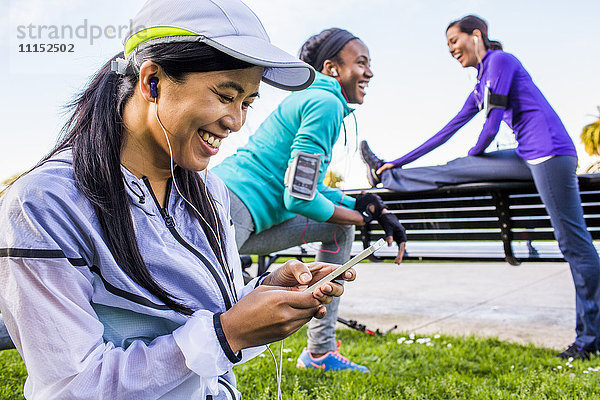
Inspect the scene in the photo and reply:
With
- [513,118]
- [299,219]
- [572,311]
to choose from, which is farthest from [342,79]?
[572,311]

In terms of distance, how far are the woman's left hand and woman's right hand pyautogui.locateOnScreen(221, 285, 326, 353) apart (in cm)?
5

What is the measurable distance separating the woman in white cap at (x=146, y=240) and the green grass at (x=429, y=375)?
4.08 ft

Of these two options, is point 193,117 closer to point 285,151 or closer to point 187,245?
point 187,245

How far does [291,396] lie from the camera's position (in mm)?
2680

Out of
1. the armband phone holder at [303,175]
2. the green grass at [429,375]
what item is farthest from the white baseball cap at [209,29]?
the green grass at [429,375]

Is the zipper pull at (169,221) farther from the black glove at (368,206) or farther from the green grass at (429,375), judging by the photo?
the black glove at (368,206)

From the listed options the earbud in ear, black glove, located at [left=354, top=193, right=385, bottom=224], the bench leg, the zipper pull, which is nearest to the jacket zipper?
the zipper pull

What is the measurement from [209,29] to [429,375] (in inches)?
95.9

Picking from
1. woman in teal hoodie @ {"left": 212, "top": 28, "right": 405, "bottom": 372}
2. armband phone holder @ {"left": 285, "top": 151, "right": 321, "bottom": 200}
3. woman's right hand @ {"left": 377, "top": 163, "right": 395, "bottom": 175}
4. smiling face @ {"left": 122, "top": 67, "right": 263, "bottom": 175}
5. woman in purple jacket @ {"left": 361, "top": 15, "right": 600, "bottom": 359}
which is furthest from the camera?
woman's right hand @ {"left": 377, "top": 163, "right": 395, "bottom": 175}

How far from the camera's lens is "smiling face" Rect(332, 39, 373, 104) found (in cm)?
337

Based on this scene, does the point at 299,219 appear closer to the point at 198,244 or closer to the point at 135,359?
the point at 198,244

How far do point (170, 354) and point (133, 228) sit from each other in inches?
13.4

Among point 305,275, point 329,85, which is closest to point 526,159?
point 329,85

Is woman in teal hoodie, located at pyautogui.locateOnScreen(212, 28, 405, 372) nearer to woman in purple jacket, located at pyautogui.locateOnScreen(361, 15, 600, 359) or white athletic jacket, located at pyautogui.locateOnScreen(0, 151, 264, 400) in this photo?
woman in purple jacket, located at pyautogui.locateOnScreen(361, 15, 600, 359)
